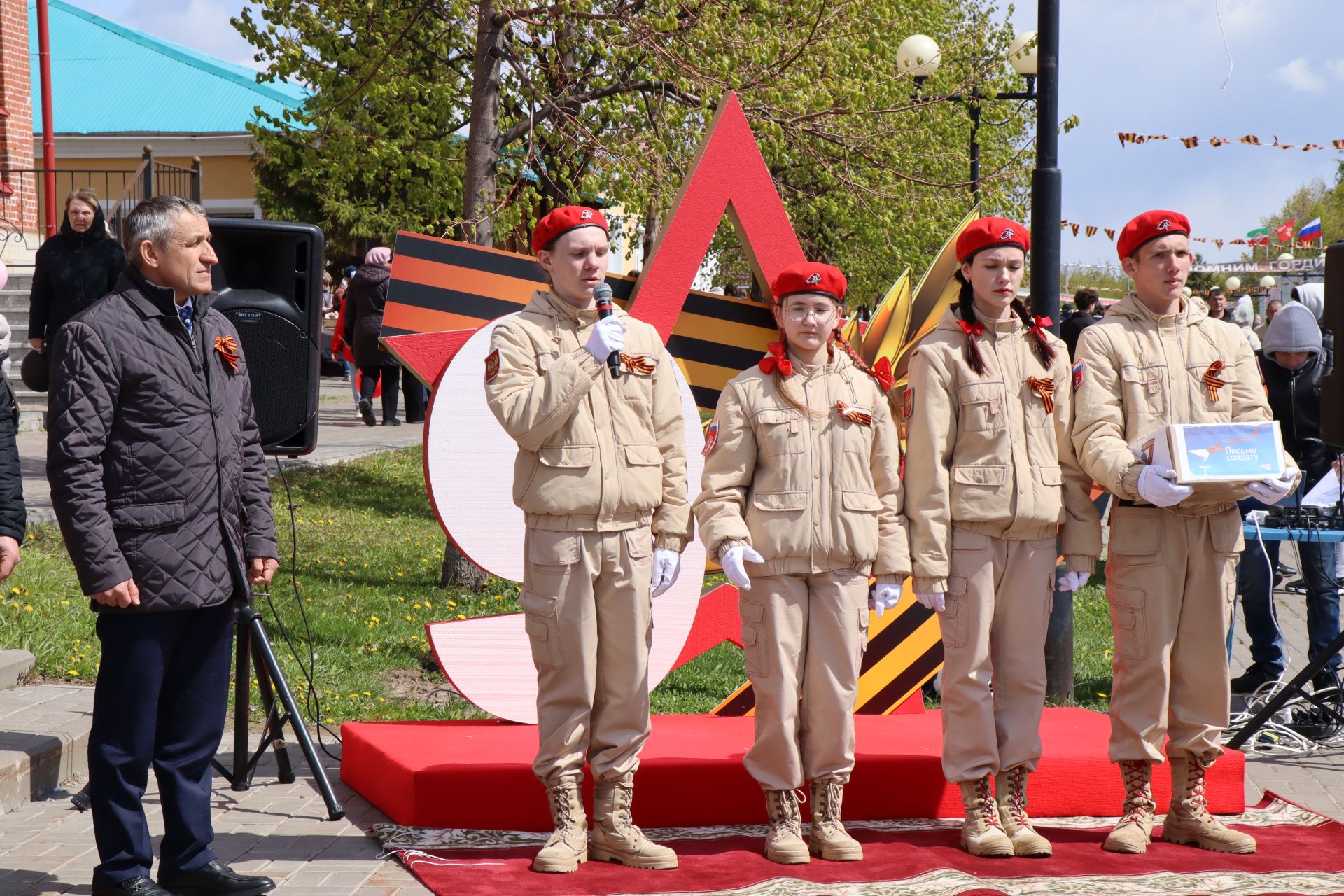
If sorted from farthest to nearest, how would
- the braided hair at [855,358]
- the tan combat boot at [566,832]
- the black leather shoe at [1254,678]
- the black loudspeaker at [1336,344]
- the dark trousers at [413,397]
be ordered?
the dark trousers at [413,397] → the black leather shoe at [1254,678] → the black loudspeaker at [1336,344] → the braided hair at [855,358] → the tan combat boot at [566,832]

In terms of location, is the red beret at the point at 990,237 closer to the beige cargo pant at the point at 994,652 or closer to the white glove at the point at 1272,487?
the beige cargo pant at the point at 994,652

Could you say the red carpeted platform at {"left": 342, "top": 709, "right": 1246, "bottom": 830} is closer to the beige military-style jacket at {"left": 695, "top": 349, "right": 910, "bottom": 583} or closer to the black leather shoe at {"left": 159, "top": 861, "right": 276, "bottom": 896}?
the black leather shoe at {"left": 159, "top": 861, "right": 276, "bottom": 896}

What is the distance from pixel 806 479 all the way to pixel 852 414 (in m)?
0.28

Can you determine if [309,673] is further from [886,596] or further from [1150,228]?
[1150,228]

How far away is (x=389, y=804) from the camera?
5.09 m

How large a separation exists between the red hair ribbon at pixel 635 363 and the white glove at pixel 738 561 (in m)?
0.67

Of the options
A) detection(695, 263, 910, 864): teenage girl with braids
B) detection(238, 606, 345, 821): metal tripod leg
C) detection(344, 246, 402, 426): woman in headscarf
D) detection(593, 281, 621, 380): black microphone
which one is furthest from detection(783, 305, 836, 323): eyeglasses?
detection(344, 246, 402, 426): woman in headscarf

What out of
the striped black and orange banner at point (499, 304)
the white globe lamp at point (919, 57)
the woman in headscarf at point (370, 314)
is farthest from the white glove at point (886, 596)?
the white globe lamp at point (919, 57)

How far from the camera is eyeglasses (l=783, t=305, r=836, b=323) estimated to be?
468 centimetres

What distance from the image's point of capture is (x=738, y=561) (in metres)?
4.41

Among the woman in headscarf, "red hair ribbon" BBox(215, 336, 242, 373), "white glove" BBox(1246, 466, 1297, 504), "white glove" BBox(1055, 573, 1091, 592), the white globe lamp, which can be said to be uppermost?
the white globe lamp

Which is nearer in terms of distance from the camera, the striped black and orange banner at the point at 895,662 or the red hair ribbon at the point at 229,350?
the red hair ribbon at the point at 229,350

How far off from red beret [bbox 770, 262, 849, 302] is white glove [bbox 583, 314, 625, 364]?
2.25ft

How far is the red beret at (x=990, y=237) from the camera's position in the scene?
4.71 meters
